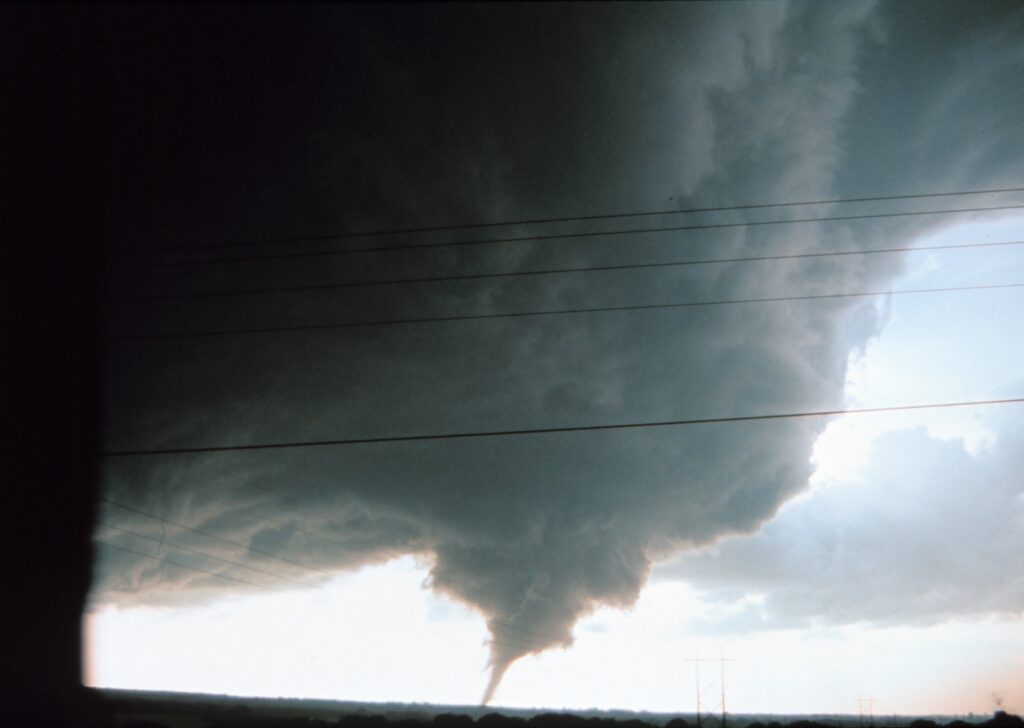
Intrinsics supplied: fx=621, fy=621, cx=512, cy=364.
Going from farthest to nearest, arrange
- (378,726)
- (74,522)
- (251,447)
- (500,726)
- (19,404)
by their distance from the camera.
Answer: (500,726) → (378,726) → (74,522) → (19,404) → (251,447)

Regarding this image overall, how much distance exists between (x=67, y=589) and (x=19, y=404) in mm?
10685

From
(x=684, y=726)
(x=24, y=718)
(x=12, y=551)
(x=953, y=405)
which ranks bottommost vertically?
(x=684, y=726)

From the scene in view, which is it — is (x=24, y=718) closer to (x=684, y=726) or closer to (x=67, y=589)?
(x=67, y=589)

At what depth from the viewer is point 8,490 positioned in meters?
28.4

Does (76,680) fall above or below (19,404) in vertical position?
below

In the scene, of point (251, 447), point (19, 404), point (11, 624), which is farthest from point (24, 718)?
point (251, 447)

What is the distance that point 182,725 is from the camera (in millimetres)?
47219

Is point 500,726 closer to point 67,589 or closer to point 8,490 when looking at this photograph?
point 67,589

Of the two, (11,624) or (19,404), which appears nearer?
(19,404)

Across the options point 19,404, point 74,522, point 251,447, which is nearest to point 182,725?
point 74,522

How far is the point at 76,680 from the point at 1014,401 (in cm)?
4260

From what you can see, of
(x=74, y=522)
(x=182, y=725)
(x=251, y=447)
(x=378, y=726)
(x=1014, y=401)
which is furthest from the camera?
(x=378, y=726)

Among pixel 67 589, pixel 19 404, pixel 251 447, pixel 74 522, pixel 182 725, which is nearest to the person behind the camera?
pixel 251 447

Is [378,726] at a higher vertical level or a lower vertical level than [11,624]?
lower
